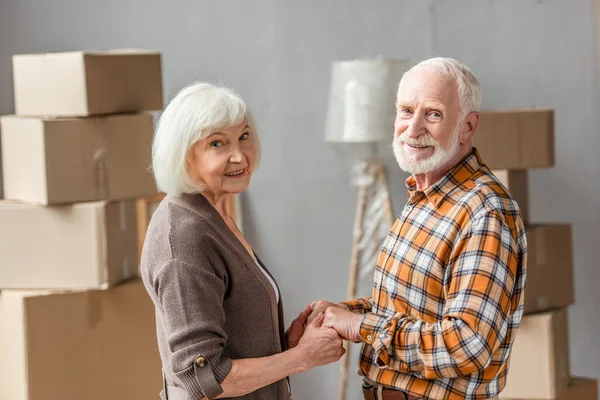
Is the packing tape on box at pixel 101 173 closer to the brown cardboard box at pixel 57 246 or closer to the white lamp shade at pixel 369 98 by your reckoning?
the brown cardboard box at pixel 57 246

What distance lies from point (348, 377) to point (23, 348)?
65.5 inches

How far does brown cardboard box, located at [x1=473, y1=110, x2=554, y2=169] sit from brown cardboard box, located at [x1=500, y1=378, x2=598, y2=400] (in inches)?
33.5

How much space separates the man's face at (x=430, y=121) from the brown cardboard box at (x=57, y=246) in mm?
1347

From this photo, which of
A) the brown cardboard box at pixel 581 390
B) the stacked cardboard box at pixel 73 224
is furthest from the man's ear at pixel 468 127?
the brown cardboard box at pixel 581 390

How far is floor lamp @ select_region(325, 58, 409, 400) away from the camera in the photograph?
11.2 feet

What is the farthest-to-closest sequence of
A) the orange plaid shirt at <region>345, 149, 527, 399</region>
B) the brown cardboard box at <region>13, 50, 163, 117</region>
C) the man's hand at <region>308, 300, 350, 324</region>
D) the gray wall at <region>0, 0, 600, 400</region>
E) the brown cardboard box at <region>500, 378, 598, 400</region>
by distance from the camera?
the gray wall at <region>0, 0, 600, 400</region> < the brown cardboard box at <region>500, 378, 598, 400</region> < the brown cardboard box at <region>13, 50, 163, 117</region> < the man's hand at <region>308, 300, 350, 324</region> < the orange plaid shirt at <region>345, 149, 527, 399</region>

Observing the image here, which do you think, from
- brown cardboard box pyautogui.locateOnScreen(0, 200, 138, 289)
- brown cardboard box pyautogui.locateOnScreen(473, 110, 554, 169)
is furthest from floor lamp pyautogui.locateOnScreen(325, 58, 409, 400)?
brown cardboard box pyautogui.locateOnScreen(0, 200, 138, 289)

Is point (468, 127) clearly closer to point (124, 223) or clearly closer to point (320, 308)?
point (320, 308)

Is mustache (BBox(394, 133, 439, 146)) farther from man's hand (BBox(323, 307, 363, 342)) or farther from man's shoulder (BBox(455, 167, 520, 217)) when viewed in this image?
man's hand (BBox(323, 307, 363, 342))

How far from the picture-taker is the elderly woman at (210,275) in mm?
1747

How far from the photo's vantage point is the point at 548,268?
9.86 feet

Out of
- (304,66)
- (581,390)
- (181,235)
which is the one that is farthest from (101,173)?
(581,390)

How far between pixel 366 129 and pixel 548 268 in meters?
0.91

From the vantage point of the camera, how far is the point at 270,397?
6.31 feet
